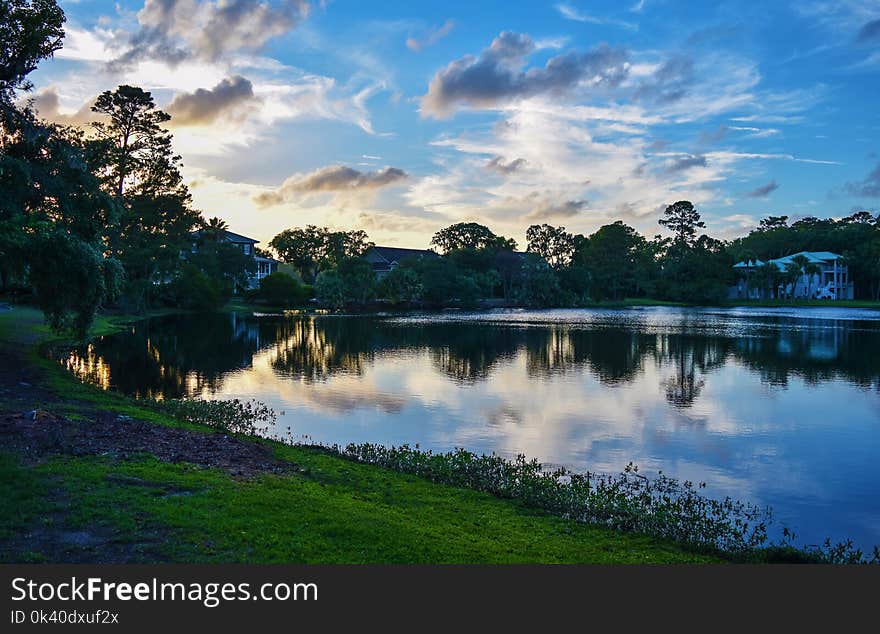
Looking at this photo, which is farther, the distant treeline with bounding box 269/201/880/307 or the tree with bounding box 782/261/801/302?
the tree with bounding box 782/261/801/302

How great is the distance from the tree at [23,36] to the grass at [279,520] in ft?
62.5

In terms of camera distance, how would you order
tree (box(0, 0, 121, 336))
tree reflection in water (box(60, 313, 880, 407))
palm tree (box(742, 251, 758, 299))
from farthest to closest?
1. palm tree (box(742, 251, 758, 299))
2. tree reflection in water (box(60, 313, 880, 407))
3. tree (box(0, 0, 121, 336))

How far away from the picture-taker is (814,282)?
437ft

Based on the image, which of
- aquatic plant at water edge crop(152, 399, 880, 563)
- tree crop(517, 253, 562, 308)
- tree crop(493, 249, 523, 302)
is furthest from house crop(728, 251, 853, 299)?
aquatic plant at water edge crop(152, 399, 880, 563)

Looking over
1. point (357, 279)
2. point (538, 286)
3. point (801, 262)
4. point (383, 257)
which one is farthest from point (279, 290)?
point (801, 262)

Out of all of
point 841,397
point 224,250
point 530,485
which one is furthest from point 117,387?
point 224,250

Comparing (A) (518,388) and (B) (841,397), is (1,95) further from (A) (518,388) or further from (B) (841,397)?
(B) (841,397)

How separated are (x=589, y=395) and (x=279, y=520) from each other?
19.8 m

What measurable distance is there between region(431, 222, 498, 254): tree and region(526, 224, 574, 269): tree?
390 inches

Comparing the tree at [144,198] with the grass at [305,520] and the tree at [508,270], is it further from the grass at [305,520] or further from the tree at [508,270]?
the tree at [508,270]

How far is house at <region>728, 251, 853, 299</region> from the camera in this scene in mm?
129375

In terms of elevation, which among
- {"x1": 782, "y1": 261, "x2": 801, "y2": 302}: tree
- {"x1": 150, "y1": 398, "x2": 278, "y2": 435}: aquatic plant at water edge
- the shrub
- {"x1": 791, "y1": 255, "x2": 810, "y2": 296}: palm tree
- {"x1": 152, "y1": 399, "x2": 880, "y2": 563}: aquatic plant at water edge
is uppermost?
{"x1": 791, "y1": 255, "x2": 810, "y2": 296}: palm tree

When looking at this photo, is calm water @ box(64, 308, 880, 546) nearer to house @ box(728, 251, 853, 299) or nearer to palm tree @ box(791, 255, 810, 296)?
palm tree @ box(791, 255, 810, 296)

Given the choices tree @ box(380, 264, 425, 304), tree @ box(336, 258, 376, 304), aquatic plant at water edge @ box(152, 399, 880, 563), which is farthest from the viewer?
tree @ box(380, 264, 425, 304)
